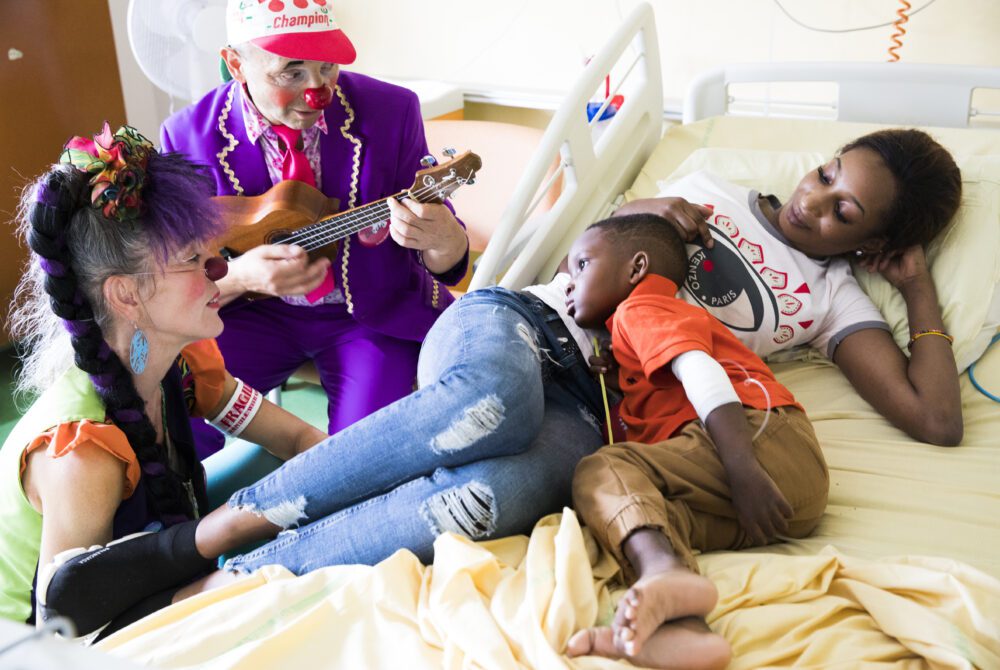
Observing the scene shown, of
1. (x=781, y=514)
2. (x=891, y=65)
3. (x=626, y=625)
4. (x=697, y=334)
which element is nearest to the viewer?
(x=626, y=625)

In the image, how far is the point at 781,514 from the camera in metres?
1.47

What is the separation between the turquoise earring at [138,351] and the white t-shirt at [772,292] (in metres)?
1.01

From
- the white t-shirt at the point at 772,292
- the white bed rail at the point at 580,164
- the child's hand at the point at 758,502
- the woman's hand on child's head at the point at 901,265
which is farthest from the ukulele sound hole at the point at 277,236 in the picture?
the woman's hand on child's head at the point at 901,265

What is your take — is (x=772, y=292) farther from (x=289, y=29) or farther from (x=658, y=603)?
(x=289, y=29)

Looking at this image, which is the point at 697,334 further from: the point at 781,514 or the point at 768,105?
the point at 768,105

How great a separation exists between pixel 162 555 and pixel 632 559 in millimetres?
720

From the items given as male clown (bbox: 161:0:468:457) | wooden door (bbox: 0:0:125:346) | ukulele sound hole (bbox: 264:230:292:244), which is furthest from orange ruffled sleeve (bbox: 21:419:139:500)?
wooden door (bbox: 0:0:125:346)

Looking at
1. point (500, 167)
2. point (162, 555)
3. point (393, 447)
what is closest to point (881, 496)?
point (393, 447)

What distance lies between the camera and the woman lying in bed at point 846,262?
6.11 feet

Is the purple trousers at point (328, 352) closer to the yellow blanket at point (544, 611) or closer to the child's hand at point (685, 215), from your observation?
the child's hand at point (685, 215)

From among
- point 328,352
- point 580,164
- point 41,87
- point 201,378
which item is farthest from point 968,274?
point 41,87

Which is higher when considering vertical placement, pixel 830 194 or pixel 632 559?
pixel 830 194

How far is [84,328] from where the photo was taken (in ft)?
4.93

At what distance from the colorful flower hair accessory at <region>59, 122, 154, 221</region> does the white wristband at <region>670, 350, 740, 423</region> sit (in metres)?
0.89
